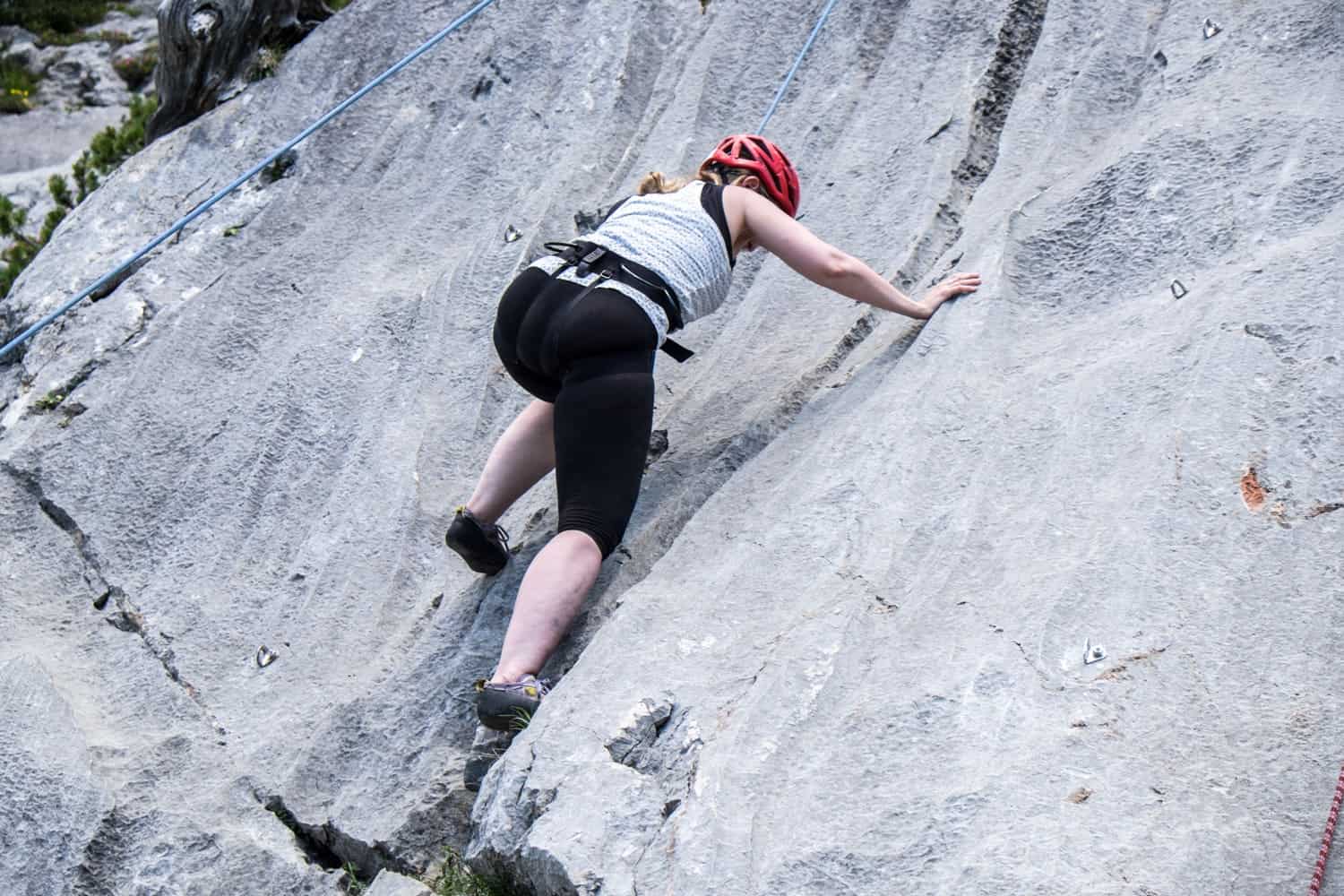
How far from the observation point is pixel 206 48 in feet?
25.2

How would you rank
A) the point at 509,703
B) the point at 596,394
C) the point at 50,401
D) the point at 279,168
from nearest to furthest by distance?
the point at 509,703 → the point at 596,394 → the point at 50,401 → the point at 279,168

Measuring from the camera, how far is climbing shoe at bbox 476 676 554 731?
417 cm

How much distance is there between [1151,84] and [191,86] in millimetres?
4873

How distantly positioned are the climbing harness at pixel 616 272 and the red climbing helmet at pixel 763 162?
549 mm

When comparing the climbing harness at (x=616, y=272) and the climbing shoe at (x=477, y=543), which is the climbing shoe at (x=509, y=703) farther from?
the climbing harness at (x=616, y=272)

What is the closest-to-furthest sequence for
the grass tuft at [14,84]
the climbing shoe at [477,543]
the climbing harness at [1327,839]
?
the climbing harness at [1327,839] → the climbing shoe at [477,543] → the grass tuft at [14,84]

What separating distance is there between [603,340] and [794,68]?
98.6 inches

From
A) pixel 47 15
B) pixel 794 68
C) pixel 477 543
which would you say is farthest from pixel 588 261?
pixel 47 15

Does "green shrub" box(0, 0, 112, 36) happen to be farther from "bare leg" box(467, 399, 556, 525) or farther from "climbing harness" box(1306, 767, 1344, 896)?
"climbing harness" box(1306, 767, 1344, 896)

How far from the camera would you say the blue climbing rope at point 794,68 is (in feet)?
21.0

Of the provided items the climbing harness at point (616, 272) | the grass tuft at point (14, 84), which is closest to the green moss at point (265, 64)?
the climbing harness at point (616, 272)

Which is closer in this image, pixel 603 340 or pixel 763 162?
pixel 603 340

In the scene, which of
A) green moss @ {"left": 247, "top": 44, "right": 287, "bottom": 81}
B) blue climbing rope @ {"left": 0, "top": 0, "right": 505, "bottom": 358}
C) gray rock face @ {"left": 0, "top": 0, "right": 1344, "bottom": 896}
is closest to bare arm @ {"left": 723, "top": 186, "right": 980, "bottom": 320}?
gray rock face @ {"left": 0, "top": 0, "right": 1344, "bottom": 896}

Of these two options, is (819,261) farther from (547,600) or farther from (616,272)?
(547,600)
